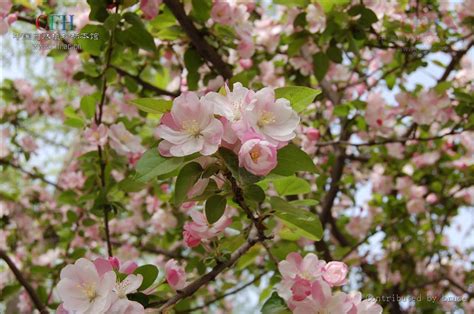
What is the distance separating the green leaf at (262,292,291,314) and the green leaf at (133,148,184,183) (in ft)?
1.20

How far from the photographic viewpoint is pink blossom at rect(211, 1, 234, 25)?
5.57 feet

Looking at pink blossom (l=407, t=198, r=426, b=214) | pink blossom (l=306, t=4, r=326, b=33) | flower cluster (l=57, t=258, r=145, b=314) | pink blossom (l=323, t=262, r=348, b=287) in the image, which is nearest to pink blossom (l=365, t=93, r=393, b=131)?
pink blossom (l=306, t=4, r=326, b=33)

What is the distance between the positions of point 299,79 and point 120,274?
4.70 ft

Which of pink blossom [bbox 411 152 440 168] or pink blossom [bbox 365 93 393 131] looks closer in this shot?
pink blossom [bbox 365 93 393 131]

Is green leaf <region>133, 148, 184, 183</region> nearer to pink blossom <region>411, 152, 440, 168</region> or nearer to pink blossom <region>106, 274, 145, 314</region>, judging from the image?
pink blossom <region>106, 274, 145, 314</region>

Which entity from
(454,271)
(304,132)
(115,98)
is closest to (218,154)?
(304,132)

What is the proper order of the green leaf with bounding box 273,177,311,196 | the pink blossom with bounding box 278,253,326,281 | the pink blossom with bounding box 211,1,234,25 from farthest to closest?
the pink blossom with bounding box 211,1,234,25
the green leaf with bounding box 273,177,311,196
the pink blossom with bounding box 278,253,326,281

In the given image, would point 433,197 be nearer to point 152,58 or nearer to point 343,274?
point 152,58

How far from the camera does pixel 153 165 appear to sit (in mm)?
873

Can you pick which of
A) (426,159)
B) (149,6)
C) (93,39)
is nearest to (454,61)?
(426,159)

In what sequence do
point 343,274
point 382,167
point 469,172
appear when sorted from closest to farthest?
1. point 343,274
2. point 469,172
3. point 382,167

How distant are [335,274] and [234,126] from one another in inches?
14.7

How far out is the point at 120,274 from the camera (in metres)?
0.97

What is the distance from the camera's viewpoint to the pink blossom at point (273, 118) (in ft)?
2.90
